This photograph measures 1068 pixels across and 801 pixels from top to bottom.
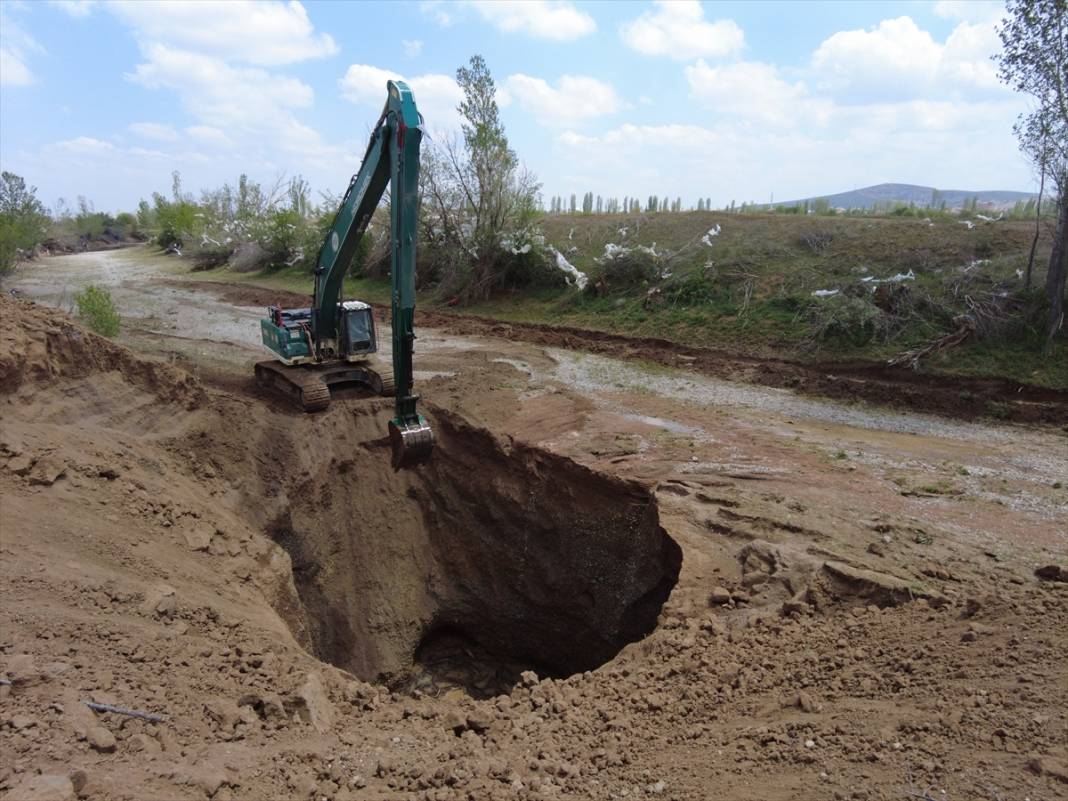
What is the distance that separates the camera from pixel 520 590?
403 inches

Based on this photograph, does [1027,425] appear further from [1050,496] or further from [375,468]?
[375,468]

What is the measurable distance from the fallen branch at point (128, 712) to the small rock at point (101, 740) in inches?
10.0

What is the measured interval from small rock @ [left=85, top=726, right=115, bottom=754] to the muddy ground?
0.07ft

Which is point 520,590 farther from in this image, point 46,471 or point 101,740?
point 101,740

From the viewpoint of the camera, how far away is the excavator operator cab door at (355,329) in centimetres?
1094

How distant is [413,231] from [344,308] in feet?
12.2

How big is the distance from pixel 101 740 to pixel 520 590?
688 cm

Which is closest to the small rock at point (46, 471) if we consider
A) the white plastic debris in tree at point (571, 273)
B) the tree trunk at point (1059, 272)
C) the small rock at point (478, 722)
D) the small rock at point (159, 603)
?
the small rock at point (159, 603)

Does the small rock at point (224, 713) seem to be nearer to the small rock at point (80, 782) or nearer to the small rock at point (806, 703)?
the small rock at point (80, 782)

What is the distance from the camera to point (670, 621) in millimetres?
6199

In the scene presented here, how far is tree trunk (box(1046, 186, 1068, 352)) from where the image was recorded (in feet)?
43.3

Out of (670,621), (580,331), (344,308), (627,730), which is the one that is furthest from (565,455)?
(580,331)

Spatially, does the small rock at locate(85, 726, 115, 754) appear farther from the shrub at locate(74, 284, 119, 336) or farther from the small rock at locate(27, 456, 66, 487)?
the shrub at locate(74, 284, 119, 336)

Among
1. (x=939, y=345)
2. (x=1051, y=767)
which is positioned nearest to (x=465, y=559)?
(x=1051, y=767)
